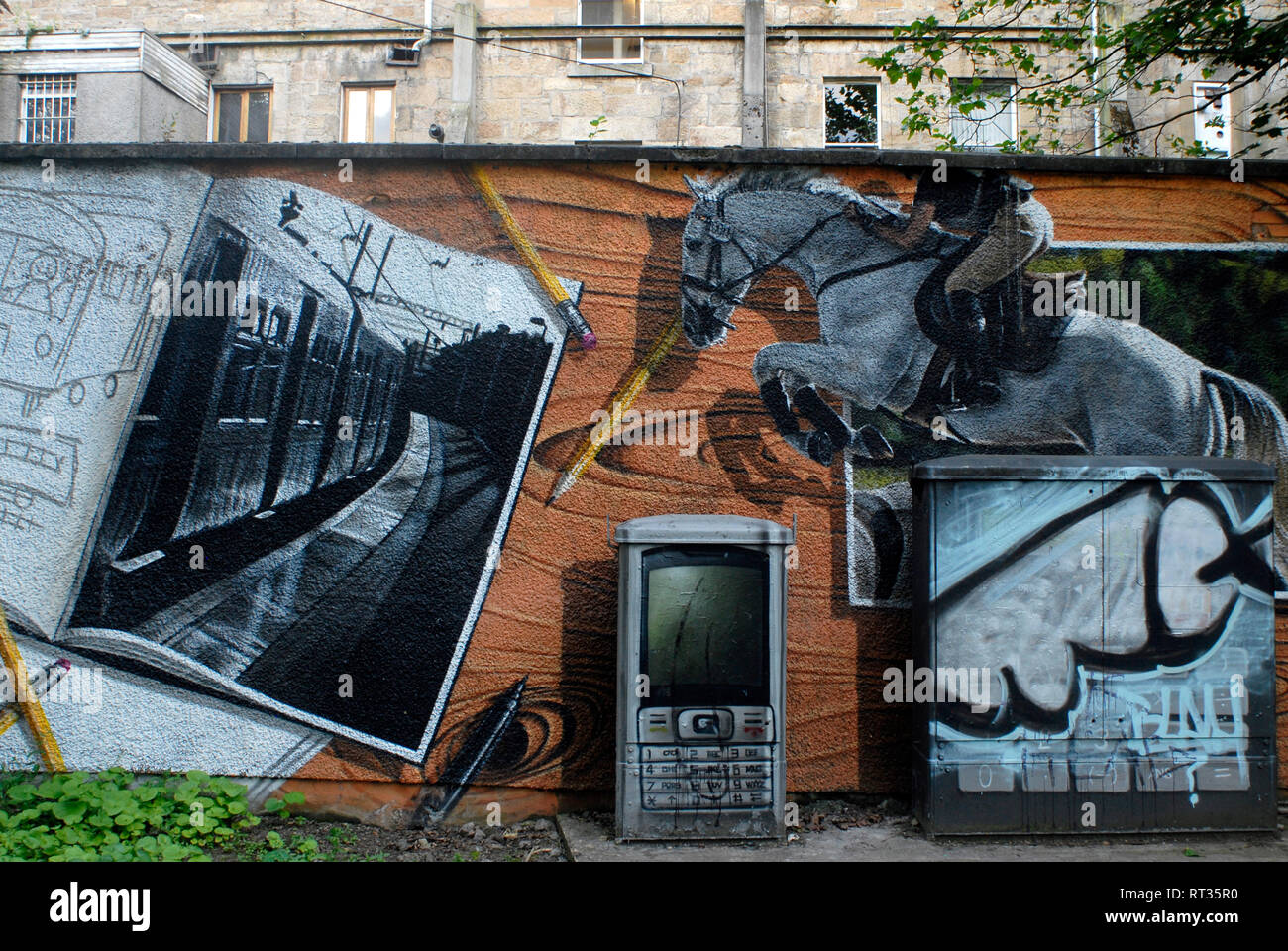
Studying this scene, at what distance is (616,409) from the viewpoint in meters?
5.36

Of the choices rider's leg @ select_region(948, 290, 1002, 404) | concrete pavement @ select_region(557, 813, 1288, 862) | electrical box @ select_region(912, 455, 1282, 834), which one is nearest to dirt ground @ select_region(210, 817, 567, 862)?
concrete pavement @ select_region(557, 813, 1288, 862)

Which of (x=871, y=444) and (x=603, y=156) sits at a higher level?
(x=603, y=156)

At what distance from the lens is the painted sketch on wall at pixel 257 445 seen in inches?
205

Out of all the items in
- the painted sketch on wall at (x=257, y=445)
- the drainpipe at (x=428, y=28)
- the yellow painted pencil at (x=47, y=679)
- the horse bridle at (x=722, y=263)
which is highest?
the drainpipe at (x=428, y=28)

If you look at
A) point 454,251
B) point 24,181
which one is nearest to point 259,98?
point 24,181

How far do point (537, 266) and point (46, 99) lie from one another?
6535mm

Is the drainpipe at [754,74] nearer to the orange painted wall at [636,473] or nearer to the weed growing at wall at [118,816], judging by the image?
the orange painted wall at [636,473]

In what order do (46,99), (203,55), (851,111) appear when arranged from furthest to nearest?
(203,55), (851,111), (46,99)

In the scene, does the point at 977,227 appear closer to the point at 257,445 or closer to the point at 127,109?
the point at 257,445

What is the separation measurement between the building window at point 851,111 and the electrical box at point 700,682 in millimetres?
9940

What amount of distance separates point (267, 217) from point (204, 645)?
7.90 feet

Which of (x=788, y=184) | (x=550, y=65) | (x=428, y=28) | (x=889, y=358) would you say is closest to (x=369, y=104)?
(x=428, y=28)

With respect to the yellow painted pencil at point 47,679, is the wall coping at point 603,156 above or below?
above

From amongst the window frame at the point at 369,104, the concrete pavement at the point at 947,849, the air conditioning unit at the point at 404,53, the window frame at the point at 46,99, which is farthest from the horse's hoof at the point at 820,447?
the air conditioning unit at the point at 404,53
